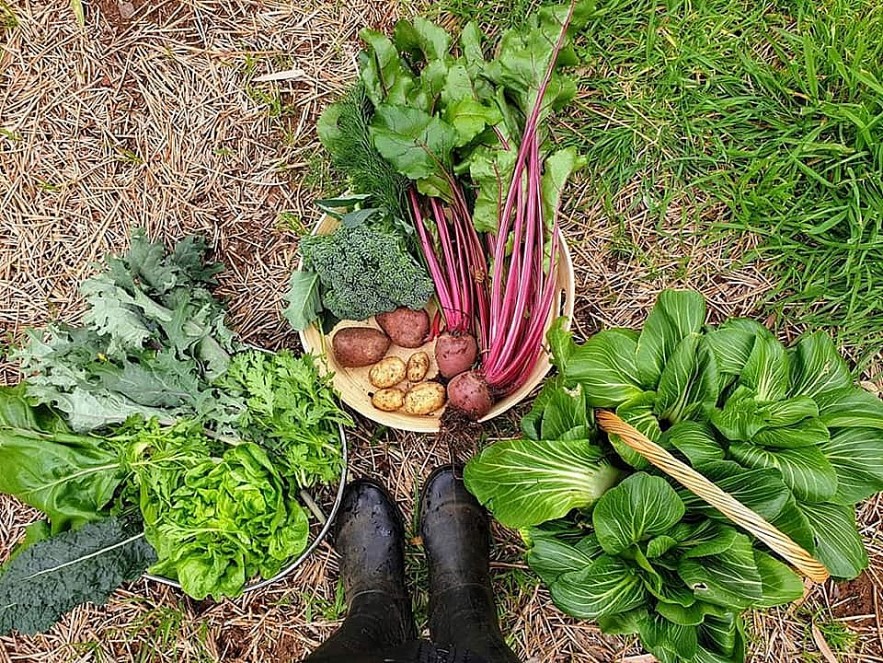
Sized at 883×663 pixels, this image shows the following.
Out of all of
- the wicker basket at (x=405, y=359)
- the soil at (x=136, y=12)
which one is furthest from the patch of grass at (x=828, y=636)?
the soil at (x=136, y=12)

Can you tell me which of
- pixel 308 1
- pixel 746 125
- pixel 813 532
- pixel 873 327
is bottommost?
pixel 873 327

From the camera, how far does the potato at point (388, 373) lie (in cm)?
211

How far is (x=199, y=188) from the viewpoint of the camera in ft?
7.76

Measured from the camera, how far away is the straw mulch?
7.33 feet

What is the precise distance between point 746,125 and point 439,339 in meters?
1.24

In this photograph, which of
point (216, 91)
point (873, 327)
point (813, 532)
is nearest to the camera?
point (813, 532)

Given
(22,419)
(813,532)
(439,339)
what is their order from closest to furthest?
(813,532) → (22,419) → (439,339)

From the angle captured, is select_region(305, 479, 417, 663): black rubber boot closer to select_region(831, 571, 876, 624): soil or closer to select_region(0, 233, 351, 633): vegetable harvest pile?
select_region(0, 233, 351, 633): vegetable harvest pile

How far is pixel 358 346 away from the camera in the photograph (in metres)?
2.10

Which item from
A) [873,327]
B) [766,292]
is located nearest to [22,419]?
[766,292]

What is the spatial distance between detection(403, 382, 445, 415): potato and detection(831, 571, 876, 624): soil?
1375mm

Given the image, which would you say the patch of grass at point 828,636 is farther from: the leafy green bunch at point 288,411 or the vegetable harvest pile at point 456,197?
the leafy green bunch at point 288,411

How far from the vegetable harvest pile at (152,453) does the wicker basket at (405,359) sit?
126 millimetres

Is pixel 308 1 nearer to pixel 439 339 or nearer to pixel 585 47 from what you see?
pixel 585 47
